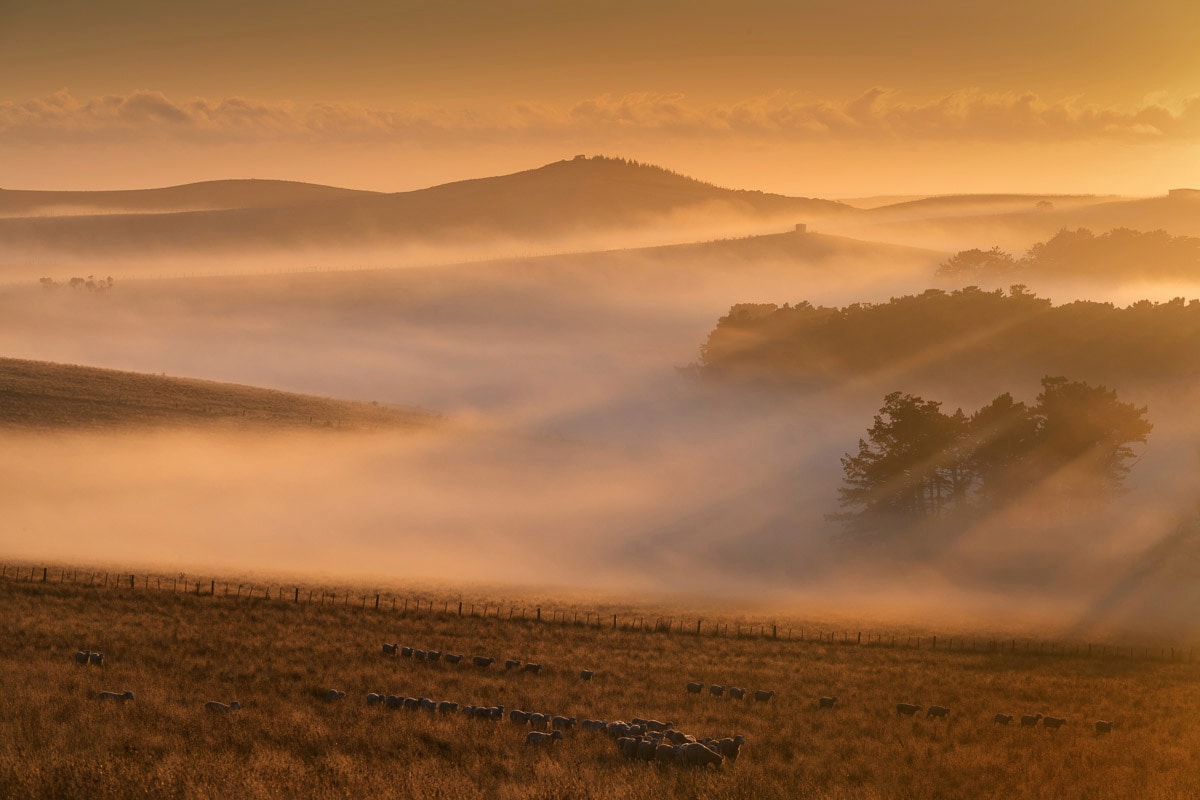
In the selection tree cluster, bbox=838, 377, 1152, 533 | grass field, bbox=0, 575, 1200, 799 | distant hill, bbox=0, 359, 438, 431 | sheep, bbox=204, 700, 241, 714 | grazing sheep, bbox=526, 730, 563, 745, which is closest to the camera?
grass field, bbox=0, 575, 1200, 799

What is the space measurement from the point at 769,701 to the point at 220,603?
25.3 meters

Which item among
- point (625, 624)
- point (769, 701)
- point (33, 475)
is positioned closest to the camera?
point (769, 701)

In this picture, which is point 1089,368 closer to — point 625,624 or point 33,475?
point 625,624

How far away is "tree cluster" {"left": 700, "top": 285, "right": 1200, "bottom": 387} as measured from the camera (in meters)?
116

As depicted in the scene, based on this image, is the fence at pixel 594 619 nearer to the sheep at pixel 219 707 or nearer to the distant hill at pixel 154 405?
the sheep at pixel 219 707

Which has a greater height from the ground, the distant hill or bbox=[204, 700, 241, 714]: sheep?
the distant hill

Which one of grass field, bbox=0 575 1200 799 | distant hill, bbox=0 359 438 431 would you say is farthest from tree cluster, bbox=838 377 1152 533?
distant hill, bbox=0 359 438 431

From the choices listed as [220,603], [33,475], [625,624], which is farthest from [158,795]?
[33,475]

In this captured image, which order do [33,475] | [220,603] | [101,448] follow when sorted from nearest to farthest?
[220,603], [33,475], [101,448]

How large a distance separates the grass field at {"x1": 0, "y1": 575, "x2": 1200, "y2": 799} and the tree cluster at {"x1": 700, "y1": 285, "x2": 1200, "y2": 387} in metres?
74.5

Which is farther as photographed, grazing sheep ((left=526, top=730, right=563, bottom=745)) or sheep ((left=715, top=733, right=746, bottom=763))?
grazing sheep ((left=526, top=730, right=563, bottom=745))

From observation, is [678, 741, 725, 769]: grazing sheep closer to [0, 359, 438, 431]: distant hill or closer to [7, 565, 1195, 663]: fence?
[7, 565, 1195, 663]: fence

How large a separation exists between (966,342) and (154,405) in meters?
86.2

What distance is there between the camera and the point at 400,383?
156750mm
